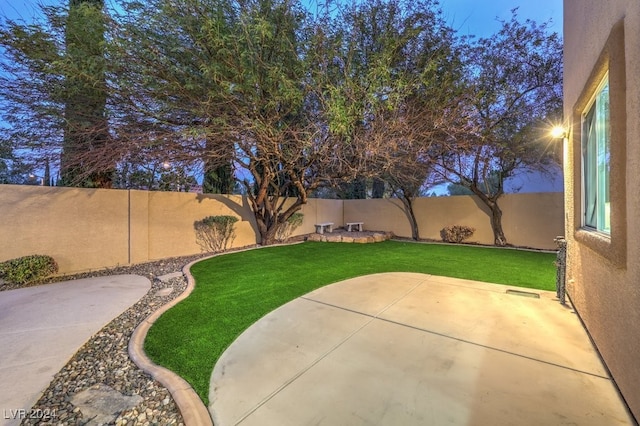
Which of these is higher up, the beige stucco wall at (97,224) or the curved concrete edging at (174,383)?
the beige stucco wall at (97,224)

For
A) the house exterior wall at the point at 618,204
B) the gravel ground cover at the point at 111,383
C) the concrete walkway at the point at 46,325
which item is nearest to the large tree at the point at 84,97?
the concrete walkway at the point at 46,325

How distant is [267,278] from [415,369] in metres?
3.10

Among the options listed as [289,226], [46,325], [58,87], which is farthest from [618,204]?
[289,226]

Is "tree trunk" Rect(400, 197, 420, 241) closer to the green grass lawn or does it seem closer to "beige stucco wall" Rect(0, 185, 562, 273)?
"beige stucco wall" Rect(0, 185, 562, 273)

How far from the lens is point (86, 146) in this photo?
17.0 ft

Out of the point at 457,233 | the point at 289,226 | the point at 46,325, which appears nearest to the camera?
the point at 46,325

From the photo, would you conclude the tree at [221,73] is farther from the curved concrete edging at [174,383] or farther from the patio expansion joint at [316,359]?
the patio expansion joint at [316,359]

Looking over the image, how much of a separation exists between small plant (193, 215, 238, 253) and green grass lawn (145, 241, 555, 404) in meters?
1.18

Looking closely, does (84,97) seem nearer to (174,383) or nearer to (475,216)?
(174,383)

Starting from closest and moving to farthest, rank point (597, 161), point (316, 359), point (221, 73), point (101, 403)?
1. point (101, 403)
2. point (316, 359)
3. point (597, 161)
4. point (221, 73)

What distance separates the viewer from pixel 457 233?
9430 millimetres

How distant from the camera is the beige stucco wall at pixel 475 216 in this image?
794 cm

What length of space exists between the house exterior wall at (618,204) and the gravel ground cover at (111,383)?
2983 mm

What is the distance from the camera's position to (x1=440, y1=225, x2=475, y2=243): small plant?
9.30 m
